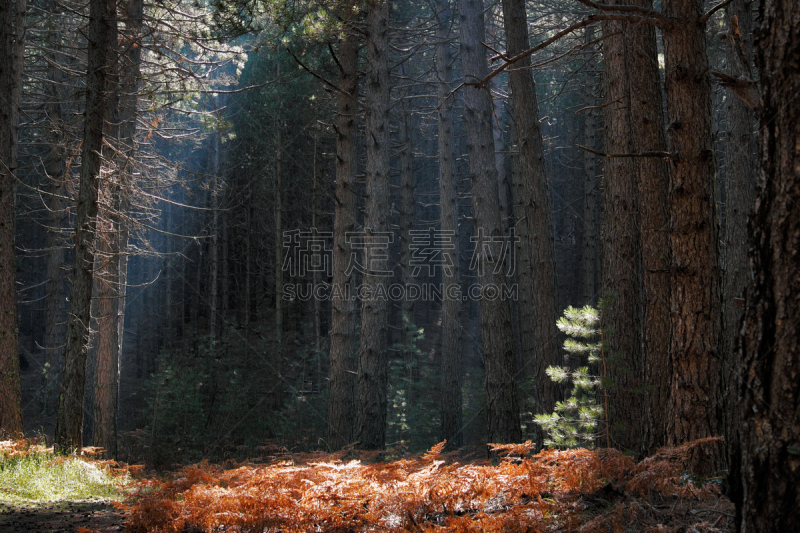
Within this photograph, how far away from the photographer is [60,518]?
13.3ft

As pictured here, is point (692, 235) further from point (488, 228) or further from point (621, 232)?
point (488, 228)

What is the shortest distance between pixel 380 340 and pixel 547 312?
10.4ft

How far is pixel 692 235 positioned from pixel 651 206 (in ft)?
4.98

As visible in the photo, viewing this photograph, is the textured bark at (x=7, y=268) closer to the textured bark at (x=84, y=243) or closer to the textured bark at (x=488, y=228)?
the textured bark at (x=84, y=243)

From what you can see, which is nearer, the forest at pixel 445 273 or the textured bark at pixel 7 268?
the forest at pixel 445 273

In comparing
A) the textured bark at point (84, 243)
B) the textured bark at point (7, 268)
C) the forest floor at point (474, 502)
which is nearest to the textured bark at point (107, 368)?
the textured bark at point (7, 268)

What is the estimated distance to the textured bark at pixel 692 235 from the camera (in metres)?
3.70

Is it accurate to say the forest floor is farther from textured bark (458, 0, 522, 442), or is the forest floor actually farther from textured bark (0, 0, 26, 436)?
textured bark (458, 0, 522, 442)

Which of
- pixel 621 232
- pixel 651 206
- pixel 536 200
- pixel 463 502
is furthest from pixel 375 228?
pixel 463 502

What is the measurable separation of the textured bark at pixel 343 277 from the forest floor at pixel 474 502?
248 inches

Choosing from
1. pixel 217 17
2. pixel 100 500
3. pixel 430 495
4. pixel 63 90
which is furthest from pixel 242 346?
pixel 430 495

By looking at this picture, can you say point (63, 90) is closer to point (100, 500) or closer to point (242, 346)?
point (242, 346)

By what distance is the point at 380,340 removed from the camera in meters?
10.1

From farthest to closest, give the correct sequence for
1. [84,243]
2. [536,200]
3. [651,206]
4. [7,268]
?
[536,200] < [7,268] < [84,243] < [651,206]
